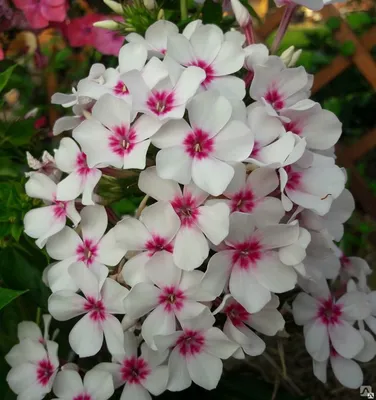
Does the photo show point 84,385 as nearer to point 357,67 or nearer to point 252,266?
point 252,266

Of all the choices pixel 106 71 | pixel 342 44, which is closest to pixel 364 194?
pixel 342 44

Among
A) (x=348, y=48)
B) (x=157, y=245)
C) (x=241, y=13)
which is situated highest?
(x=241, y=13)

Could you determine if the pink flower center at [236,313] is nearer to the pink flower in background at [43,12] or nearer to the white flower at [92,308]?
the white flower at [92,308]

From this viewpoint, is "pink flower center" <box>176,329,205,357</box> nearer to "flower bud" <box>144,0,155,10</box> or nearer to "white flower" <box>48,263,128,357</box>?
"white flower" <box>48,263,128,357</box>

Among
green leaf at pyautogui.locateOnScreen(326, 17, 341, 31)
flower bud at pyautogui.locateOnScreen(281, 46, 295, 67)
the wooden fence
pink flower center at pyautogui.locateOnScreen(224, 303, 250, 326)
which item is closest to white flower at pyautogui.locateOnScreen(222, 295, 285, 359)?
pink flower center at pyautogui.locateOnScreen(224, 303, 250, 326)

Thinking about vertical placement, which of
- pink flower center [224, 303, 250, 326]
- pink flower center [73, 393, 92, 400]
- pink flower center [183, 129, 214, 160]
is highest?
pink flower center [183, 129, 214, 160]

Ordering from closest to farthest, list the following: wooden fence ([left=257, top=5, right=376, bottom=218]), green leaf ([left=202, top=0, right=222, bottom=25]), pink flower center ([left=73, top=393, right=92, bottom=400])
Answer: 1. pink flower center ([left=73, top=393, right=92, bottom=400])
2. green leaf ([left=202, top=0, right=222, bottom=25])
3. wooden fence ([left=257, top=5, right=376, bottom=218])

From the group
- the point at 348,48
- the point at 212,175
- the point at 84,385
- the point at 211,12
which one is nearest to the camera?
the point at 212,175

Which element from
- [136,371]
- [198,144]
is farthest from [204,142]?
[136,371]
